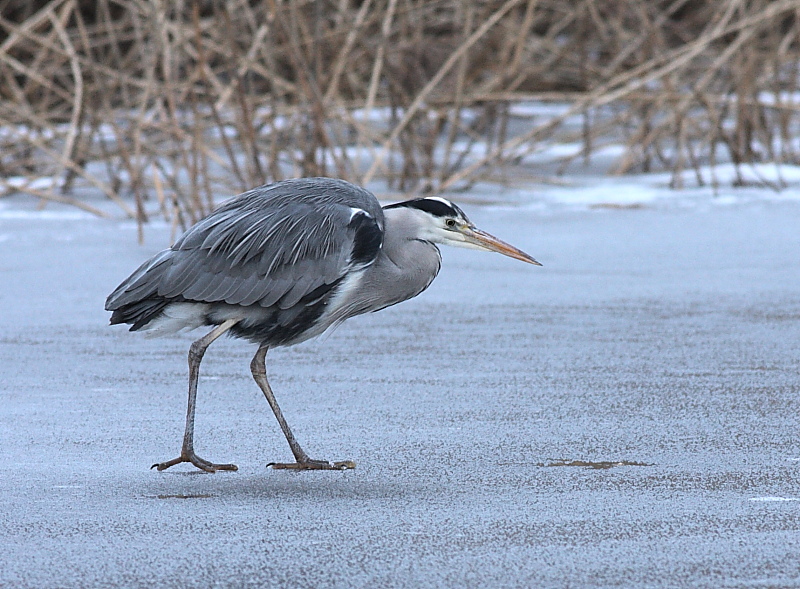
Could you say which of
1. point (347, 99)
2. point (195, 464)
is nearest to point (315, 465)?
point (195, 464)

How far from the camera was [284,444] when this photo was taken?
4070mm

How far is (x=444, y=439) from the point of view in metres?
4.01

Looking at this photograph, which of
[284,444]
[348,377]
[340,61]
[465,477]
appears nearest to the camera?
[465,477]

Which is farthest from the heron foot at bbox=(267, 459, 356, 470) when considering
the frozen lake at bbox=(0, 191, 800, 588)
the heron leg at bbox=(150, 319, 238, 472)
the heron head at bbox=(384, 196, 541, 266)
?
the heron head at bbox=(384, 196, 541, 266)

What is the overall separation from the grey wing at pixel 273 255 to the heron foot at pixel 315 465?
0.51m

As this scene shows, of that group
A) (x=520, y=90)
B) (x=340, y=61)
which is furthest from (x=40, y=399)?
(x=520, y=90)

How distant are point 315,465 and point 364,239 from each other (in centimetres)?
71

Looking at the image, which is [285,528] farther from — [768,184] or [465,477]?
[768,184]

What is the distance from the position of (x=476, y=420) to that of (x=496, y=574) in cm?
151

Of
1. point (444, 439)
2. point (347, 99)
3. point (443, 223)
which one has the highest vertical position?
point (443, 223)

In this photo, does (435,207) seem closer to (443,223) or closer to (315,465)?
(443,223)

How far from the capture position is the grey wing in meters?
3.97

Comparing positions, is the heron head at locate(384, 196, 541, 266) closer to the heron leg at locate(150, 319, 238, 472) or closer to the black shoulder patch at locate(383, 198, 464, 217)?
the black shoulder patch at locate(383, 198, 464, 217)

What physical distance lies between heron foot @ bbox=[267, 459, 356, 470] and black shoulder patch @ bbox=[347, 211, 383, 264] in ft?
2.02
